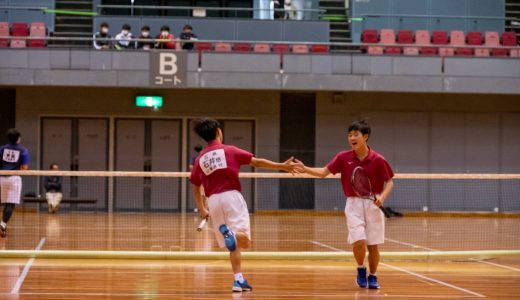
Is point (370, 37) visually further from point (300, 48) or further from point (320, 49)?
point (300, 48)

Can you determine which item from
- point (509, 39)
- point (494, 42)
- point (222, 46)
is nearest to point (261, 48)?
point (222, 46)

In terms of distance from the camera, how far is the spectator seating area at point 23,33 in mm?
27547

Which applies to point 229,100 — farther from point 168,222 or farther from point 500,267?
point 500,267

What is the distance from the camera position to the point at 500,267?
1309 centimetres

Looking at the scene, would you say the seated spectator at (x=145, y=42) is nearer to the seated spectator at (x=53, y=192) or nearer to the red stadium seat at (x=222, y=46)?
the red stadium seat at (x=222, y=46)

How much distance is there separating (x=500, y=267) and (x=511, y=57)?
1603 centimetres

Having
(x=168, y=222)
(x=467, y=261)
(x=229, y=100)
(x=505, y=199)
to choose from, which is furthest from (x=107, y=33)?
(x=467, y=261)

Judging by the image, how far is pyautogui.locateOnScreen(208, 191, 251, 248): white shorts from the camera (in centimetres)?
952

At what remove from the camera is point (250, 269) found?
12367 millimetres

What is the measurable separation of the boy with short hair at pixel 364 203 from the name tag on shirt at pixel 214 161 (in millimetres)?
1037

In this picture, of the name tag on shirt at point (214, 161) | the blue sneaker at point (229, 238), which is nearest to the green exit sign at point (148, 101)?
the name tag on shirt at point (214, 161)

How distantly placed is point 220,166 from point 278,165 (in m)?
0.64

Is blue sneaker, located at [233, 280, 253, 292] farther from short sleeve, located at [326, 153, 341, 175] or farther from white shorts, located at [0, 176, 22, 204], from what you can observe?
white shorts, located at [0, 176, 22, 204]

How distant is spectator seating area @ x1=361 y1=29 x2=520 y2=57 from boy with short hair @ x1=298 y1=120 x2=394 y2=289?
1815cm
